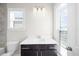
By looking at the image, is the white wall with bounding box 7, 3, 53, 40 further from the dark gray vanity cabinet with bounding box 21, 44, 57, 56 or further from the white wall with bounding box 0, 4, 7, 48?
the dark gray vanity cabinet with bounding box 21, 44, 57, 56

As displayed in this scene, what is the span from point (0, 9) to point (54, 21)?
2.79ft

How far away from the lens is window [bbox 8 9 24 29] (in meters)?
1.69

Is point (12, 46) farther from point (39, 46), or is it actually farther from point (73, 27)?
point (73, 27)

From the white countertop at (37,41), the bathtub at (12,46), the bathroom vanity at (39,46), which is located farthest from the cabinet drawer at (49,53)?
the bathtub at (12,46)

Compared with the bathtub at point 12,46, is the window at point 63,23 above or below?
above

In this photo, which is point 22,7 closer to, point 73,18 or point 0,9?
point 0,9

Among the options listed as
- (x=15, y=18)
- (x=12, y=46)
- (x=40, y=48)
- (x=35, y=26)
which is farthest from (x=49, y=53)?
(x=15, y=18)

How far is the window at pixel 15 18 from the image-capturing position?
1.69 m

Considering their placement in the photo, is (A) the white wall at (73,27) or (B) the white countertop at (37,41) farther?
(B) the white countertop at (37,41)

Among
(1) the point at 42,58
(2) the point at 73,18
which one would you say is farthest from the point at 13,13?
(2) the point at 73,18

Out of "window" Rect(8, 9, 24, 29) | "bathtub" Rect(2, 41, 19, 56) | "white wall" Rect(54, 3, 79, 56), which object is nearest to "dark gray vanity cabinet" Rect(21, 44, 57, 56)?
"bathtub" Rect(2, 41, 19, 56)

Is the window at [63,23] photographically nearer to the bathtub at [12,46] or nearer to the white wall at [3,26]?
the bathtub at [12,46]

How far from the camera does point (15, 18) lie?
5.59ft

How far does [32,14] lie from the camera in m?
1.78
